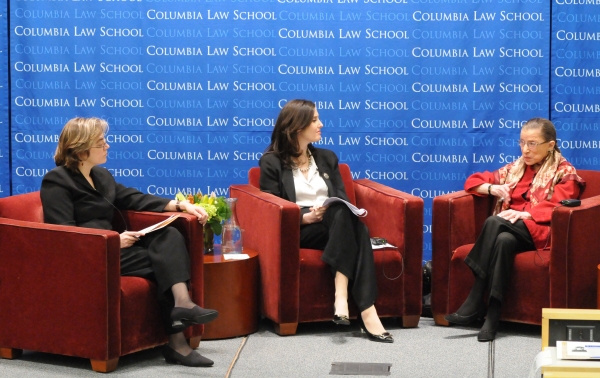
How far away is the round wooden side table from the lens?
4.14 metres

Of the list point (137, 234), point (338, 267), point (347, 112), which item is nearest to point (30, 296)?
point (137, 234)

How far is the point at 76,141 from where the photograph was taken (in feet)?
12.5

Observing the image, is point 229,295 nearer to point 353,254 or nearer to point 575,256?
point 353,254

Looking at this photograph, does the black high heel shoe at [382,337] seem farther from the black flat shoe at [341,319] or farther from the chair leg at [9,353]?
the chair leg at [9,353]

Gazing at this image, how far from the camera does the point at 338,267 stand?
13.6 ft

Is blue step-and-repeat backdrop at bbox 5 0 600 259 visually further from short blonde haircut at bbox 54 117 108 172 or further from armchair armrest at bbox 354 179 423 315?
short blonde haircut at bbox 54 117 108 172

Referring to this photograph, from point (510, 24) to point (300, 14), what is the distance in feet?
4.15

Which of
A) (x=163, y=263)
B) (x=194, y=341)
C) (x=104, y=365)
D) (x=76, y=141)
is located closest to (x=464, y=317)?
(x=194, y=341)

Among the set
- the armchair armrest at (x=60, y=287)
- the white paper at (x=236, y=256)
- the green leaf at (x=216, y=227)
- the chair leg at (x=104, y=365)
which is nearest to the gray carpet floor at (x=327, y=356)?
the chair leg at (x=104, y=365)

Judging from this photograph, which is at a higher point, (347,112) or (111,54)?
(111,54)

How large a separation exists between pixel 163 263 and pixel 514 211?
176cm

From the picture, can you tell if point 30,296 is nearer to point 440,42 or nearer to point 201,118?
point 201,118

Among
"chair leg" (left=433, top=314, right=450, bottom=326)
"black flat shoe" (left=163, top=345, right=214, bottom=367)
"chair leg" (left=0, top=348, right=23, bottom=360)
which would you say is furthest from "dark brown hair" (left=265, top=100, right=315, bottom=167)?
"chair leg" (left=0, top=348, right=23, bottom=360)

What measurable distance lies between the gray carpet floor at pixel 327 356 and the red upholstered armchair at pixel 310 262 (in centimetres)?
12
